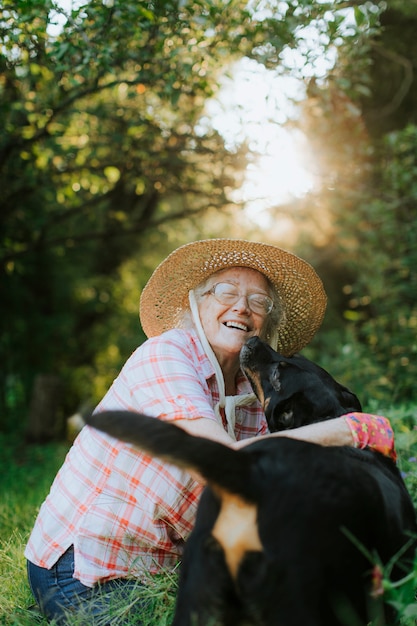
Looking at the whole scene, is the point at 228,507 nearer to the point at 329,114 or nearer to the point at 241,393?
the point at 241,393

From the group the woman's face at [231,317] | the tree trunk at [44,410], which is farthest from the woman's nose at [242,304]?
the tree trunk at [44,410]

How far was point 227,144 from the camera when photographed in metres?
6.26

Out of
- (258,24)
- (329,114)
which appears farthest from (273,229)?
(258,24)

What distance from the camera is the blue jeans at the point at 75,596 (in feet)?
7.24

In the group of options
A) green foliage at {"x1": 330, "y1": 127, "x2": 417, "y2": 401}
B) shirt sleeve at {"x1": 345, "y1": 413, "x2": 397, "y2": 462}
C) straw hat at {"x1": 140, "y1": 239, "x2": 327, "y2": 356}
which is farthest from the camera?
green foliage at {"x1": 330, "y1": 127, "x2": 417, "y2": 401}

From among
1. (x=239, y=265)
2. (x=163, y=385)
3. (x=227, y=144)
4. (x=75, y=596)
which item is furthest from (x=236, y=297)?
(x=227, y=144)

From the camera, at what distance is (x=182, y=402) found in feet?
7.29

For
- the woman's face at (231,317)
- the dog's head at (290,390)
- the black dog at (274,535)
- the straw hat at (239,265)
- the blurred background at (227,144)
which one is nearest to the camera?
the black dog at (274,535)

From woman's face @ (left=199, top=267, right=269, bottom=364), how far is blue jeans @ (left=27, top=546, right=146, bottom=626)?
1.07m

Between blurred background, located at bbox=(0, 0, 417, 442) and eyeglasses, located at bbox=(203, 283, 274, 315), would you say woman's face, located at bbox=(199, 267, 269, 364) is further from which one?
blurred background, located at bbox=(0, 0, 417, 442)

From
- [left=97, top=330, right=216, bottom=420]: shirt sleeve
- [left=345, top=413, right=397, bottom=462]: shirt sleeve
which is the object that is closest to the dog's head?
[left=97, top=330, right=216, bottom=420]: shirt sleeve

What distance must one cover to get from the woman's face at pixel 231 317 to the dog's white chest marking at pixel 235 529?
4.02ft

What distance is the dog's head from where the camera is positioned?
2541 millimetres

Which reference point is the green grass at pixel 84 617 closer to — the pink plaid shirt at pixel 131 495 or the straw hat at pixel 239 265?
the pink plaid shirt at pixel 131 495
